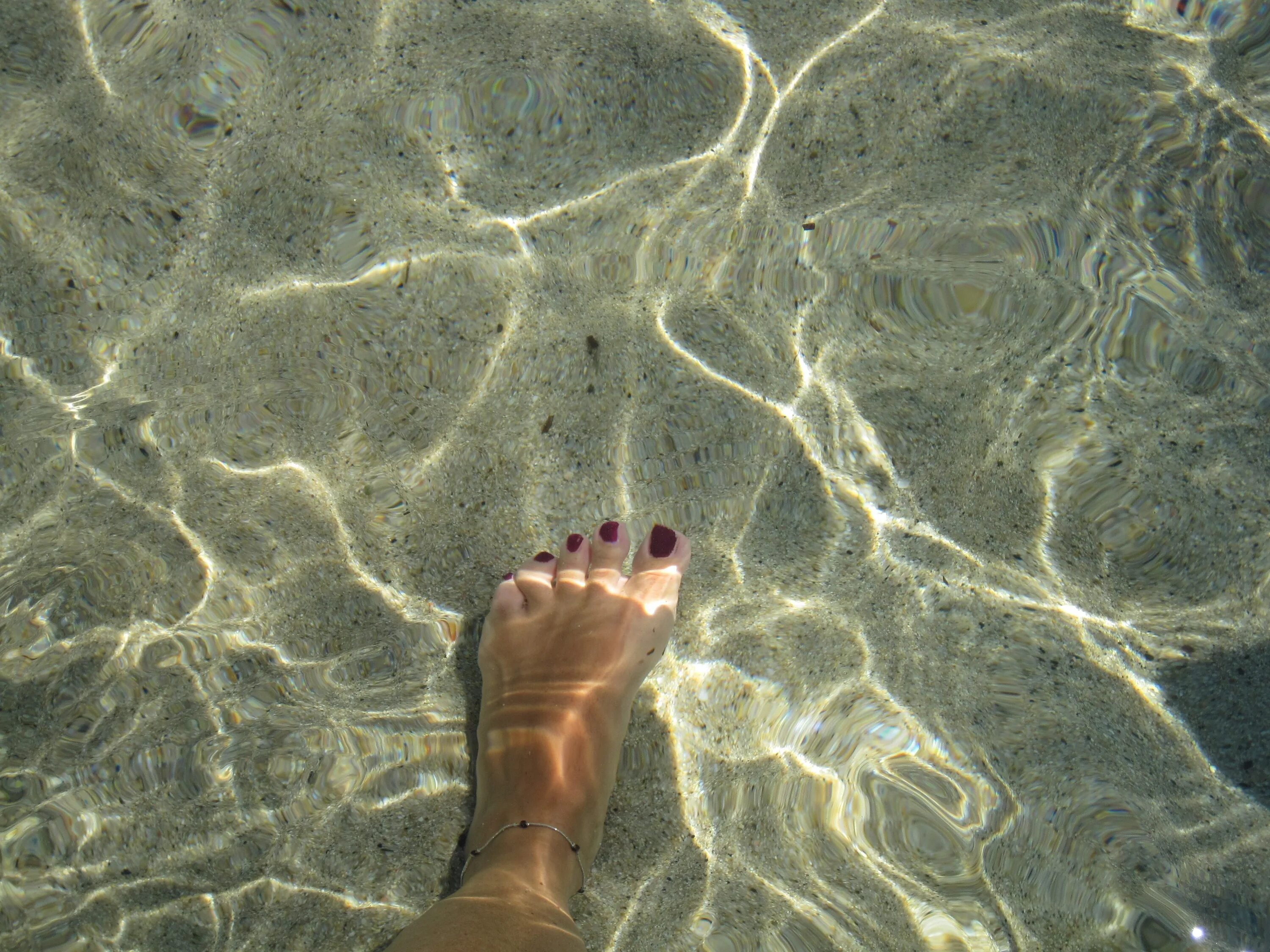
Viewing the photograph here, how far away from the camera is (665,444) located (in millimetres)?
2133

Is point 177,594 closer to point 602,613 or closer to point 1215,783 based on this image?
point 602,613

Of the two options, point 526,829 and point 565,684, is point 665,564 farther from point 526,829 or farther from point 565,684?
point 526,829

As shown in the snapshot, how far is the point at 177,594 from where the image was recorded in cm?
205

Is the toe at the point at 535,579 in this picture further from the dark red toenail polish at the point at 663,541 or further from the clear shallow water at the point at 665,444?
the dark red toenail polish at the point at 663,541

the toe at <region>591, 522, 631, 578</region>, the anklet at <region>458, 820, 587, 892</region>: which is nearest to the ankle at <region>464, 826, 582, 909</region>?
the anklet at <region>458, 820, 587, 892</region>

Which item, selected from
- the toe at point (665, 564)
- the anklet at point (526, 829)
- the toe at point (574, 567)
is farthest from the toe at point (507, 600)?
the anklet at point (526, 829)

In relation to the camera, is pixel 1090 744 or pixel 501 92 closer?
pixel 1090 744

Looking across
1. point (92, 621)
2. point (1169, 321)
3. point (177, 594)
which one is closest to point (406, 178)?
point (177, 594)

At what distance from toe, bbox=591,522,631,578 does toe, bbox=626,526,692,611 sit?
9 centimetres

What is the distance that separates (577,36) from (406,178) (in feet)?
2.01

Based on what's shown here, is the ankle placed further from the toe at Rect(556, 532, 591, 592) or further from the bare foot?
the toe at Rect(556, 532, 591, 592)

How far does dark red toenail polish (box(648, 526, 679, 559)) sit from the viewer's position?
7.11 ft

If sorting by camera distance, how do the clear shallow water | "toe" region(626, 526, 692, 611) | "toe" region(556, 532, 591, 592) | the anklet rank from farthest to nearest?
1. "toe" region(556, 532, 591, 592)
2. "toe" region(626, 526, 692, 611)
3. the anklet
4. the clear shallow water

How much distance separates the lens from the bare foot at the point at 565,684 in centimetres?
209
